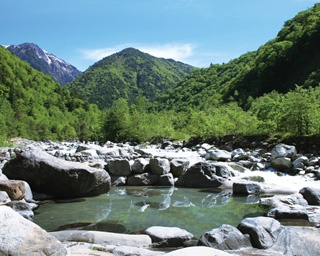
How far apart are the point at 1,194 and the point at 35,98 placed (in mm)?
102388

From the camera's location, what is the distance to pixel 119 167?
14.4m

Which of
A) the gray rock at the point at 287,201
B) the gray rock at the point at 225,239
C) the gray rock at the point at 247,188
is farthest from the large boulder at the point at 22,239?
the gray rock at the point at 247,188

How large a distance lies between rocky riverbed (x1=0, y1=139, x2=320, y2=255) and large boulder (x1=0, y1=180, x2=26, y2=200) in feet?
0.09

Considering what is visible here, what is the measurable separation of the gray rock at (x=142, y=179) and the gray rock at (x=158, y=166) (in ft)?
0.75

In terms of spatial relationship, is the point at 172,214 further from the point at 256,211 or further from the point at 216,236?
the point at 216,236

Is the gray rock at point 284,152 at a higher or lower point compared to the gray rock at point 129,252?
higher

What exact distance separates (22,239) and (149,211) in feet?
18.2

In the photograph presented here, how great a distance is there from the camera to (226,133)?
27.7 m

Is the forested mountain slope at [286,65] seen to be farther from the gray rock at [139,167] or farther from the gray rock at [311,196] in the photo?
the gray rock at [311,196]

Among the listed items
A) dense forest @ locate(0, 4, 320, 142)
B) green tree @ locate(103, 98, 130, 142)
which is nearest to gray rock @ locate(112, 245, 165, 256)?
dense forest @ locate(0, 4, 320, 142)

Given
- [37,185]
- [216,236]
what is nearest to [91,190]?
[37,185]

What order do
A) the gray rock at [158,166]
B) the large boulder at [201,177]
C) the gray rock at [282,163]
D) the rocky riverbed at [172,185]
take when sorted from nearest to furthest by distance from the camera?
the rocky riverbed at [172,185]
the large boulder at [201,177]
the gray rock at [158,166]
the gray rock at [282,163]

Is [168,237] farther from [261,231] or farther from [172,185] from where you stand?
[172,185]

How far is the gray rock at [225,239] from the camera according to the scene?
20.2 feet
